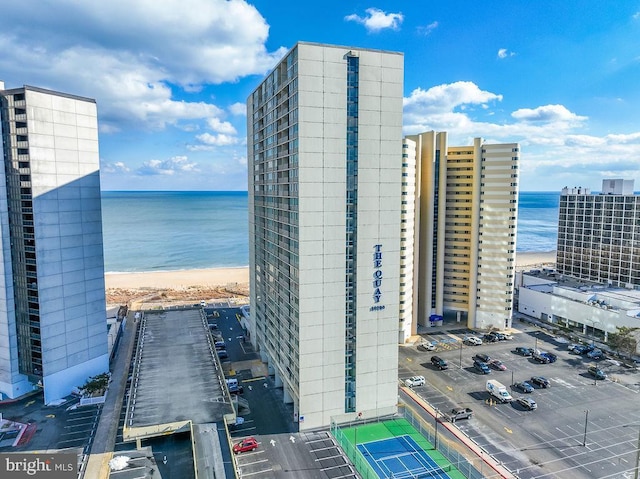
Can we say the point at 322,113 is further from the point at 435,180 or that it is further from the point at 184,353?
the point at 435,180

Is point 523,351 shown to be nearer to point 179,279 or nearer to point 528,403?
point 528,403

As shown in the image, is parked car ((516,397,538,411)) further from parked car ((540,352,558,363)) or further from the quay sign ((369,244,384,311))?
the quay sign ((369,244,384,311))

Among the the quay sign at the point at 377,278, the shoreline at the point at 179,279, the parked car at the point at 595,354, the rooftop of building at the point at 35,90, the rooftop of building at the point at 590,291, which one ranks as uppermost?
the rooftop of building at the point at 35,90

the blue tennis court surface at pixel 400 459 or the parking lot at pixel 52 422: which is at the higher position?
the blue tennis court surface at pixel 400 459

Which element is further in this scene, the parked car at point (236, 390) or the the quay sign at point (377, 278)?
the parked car at point (236, 390)

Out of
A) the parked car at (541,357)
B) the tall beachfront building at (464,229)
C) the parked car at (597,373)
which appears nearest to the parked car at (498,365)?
the parked car at (541,357)

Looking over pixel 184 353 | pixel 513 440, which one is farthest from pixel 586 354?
pixel 184 353

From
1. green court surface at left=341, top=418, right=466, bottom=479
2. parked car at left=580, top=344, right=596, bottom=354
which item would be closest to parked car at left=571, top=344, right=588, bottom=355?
parked car at left=580, top=344, right=596, bottom=354

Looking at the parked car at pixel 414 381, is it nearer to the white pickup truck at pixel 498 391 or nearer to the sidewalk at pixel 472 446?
the sidewalk at pixel 472 446
